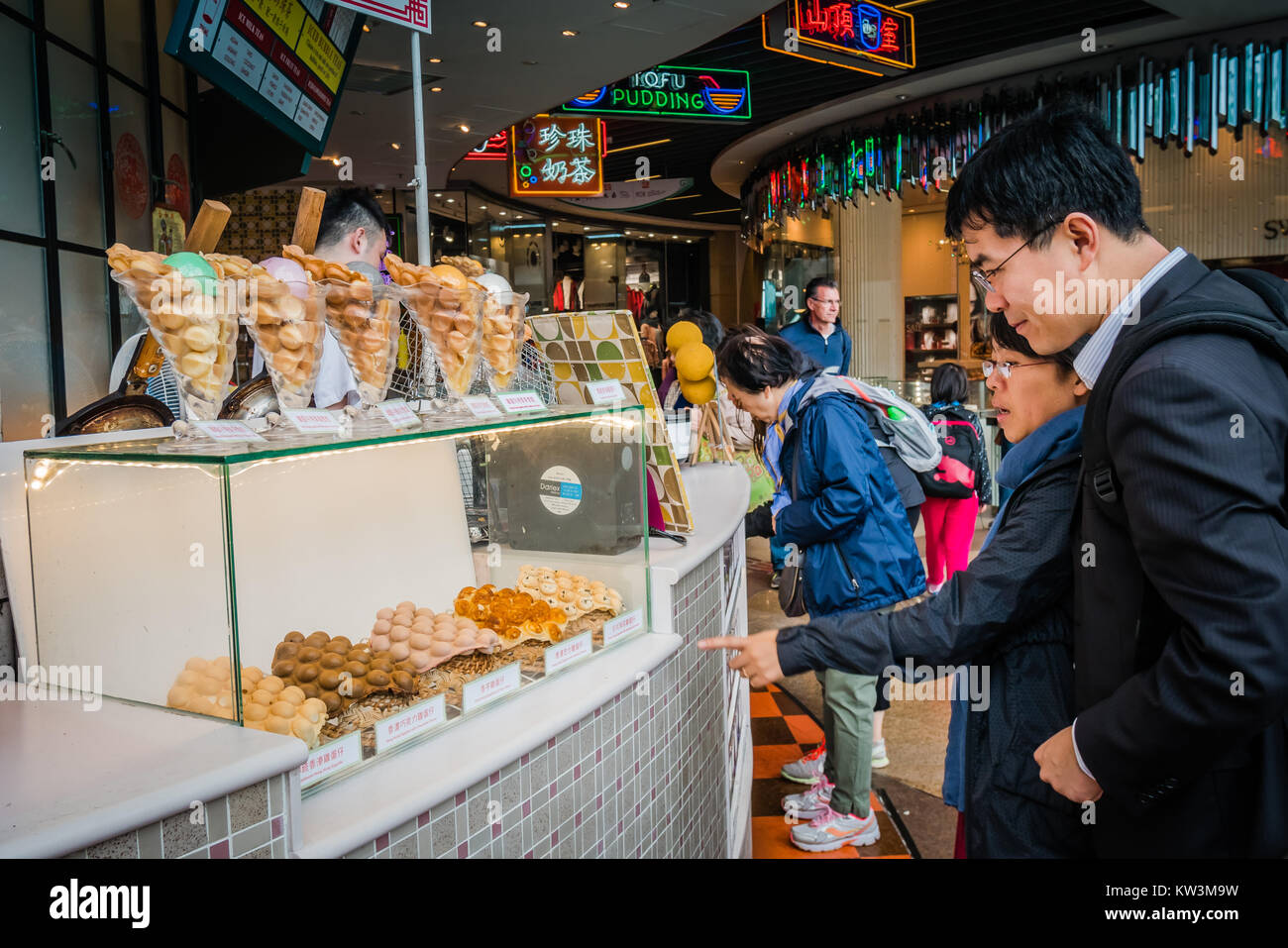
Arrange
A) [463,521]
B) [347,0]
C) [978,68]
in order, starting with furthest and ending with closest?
[978,68], [347,0], [463,521]

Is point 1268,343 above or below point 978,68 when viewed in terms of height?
below

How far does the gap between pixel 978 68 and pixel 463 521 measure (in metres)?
7.98

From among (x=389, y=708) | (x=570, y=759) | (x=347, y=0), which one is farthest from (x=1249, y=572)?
(x=347, y=0)

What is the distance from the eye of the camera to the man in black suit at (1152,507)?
1.01m

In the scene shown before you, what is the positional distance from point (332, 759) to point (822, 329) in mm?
5189

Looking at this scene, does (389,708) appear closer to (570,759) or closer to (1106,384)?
(570,759)

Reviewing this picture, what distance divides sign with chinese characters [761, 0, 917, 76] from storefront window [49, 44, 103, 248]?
167 inches

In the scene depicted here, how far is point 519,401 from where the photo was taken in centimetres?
185

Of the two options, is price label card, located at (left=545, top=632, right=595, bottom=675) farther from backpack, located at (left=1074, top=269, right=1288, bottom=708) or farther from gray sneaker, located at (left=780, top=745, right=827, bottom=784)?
gray sneaker, located at (left=780, top=745, right=827, bottom=784)

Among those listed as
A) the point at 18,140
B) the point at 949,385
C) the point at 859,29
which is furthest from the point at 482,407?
the point at 859,29

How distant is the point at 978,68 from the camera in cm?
822
